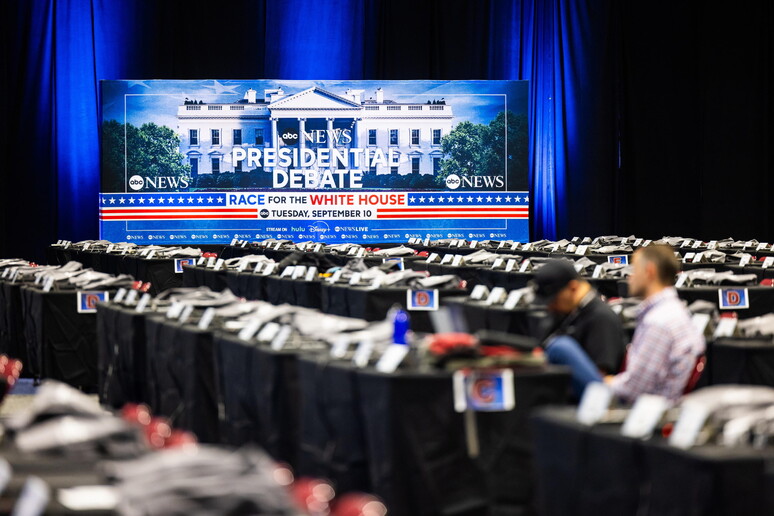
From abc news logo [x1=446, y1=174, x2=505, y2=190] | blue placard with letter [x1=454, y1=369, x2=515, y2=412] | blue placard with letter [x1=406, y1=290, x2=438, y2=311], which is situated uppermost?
abc news logo [x1=446, y1=174, x2=505, y2=190]

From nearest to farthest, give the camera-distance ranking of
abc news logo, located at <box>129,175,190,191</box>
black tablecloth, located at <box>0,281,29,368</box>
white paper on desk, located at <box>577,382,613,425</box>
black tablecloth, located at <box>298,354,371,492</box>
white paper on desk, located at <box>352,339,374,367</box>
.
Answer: white paper on desk, located at <box>577,382,613,425</box>
black tablecloth, located at <box>298,354,371,492</box>
white paper on desk, located at <box>352,339,374,367</box>
black tablecloth, located at <box>0,281,29,368</box>
abc news logo, located at <box>129,175,190,191</box>

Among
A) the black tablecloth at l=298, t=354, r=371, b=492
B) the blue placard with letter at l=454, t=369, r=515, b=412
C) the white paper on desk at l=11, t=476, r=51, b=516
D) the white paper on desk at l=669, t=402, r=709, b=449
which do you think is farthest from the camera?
the black tablecloth at l=298, t=354, r=371, b=492

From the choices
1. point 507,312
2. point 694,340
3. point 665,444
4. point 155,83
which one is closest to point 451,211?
point 155,83

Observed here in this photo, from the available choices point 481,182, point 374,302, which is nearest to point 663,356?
point 374,302

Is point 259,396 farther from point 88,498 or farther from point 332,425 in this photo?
point 88,498

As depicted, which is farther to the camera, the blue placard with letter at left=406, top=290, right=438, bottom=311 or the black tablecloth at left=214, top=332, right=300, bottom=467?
the blue placard with letter at left=406, top=290, right=438, bottom=311

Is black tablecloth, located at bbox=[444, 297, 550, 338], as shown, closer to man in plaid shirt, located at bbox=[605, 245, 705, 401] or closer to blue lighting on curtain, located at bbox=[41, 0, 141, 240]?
man in plaid shirt, located at bbox=[605, 245, 705, 401]

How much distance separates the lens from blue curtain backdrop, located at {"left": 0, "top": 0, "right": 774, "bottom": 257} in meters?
22.5

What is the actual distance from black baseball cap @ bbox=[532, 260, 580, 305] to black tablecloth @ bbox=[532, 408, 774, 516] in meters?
1.77

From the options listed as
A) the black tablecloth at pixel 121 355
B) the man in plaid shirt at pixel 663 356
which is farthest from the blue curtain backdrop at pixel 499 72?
the man in plaid shirt at pixel 663 356

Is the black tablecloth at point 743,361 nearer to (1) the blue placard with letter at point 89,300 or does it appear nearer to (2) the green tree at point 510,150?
(1) the blue placard with letter at point 89,300

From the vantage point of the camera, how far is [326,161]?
20953 millimetres

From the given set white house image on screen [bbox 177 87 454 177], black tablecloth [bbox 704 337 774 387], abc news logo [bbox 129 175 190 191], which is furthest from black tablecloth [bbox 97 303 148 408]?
white house image on screen [bbox 177 87 454 177]

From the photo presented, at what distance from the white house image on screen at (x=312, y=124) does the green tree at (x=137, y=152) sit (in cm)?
27
